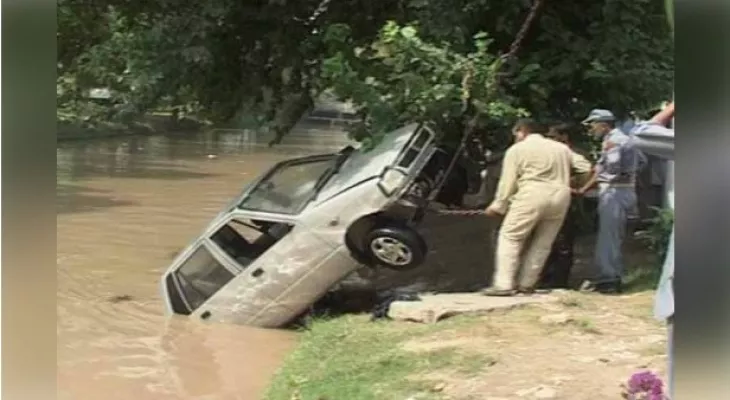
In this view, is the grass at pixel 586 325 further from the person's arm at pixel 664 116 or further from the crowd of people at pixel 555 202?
the person's arm at pixel 664 116

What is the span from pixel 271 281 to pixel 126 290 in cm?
36

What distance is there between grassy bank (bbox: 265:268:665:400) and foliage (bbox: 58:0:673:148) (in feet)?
1.40

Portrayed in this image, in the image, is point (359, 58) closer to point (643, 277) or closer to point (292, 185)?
point (292, 185)

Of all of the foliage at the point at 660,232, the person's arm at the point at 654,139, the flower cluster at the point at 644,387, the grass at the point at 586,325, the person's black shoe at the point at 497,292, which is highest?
the person's arm at the point at 654,139

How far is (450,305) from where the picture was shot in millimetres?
2105

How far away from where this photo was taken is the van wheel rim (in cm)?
212

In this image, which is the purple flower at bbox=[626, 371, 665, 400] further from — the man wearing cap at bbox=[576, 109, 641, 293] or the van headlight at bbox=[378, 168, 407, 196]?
the van headlight at bbox=[378, 168, 407, 196]

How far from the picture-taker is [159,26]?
2.23 metres

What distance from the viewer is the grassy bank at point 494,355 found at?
78.7 inches

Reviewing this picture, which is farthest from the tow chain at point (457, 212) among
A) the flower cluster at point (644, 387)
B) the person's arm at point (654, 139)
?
the flower cluster at point (644, 387)

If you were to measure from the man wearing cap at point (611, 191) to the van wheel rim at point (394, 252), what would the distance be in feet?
1.35
